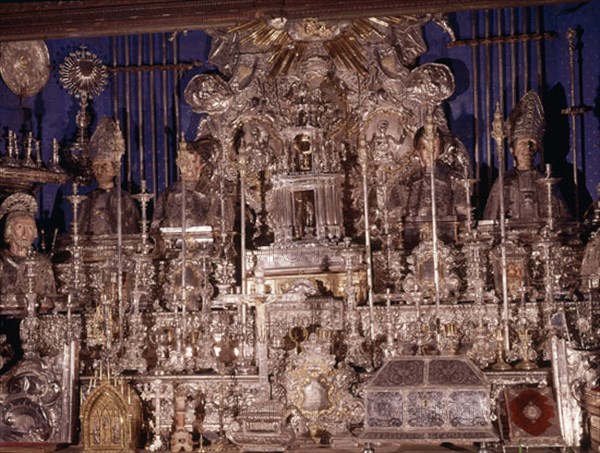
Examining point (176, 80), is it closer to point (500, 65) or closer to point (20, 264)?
point (20, 264)

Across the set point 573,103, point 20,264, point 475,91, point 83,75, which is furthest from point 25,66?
point 573,103

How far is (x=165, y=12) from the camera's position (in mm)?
7949

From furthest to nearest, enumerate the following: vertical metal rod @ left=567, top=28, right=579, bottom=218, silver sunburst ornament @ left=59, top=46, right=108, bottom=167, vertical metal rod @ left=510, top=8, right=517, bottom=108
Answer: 1. silver sunburst ornament @ left=59, top=46, right=108, bottom=167
2. vertical metal rod @ left=510, top=8, right=517, bottom=108
3. vertical metal rod @ left=567, top=28, right=579, bottom=218

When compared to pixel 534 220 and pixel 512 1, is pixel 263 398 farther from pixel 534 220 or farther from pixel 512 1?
pixel 512 1

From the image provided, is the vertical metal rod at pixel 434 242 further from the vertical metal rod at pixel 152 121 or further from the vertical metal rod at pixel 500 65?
the vertical metal rod at pixel 152 121

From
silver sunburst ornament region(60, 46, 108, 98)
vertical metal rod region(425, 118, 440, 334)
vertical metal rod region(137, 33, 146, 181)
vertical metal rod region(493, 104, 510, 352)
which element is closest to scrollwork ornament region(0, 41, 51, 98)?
silver sunburst ornament region(60, 46, 108, 98)

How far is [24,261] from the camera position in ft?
35.7

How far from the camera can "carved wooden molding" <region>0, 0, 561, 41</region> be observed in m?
7.86

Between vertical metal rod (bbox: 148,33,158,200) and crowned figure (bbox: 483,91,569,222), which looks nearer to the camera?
crowned figure (bbox: 483,91,569,222)

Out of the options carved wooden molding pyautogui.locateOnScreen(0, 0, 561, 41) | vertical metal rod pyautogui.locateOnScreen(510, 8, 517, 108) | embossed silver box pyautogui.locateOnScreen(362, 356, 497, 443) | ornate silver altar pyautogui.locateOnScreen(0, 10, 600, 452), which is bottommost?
embossed silver box pyautogui.locateOnScreen(362, 356, 497, 443)

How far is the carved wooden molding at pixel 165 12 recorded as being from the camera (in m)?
7.86

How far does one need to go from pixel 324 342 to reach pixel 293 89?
3.30 m

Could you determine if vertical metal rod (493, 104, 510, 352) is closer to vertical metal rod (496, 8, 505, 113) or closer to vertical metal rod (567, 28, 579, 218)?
vertical metal rod (567, 28, 579, 218)

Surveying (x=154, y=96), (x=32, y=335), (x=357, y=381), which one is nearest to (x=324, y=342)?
(x=357, y=381)
